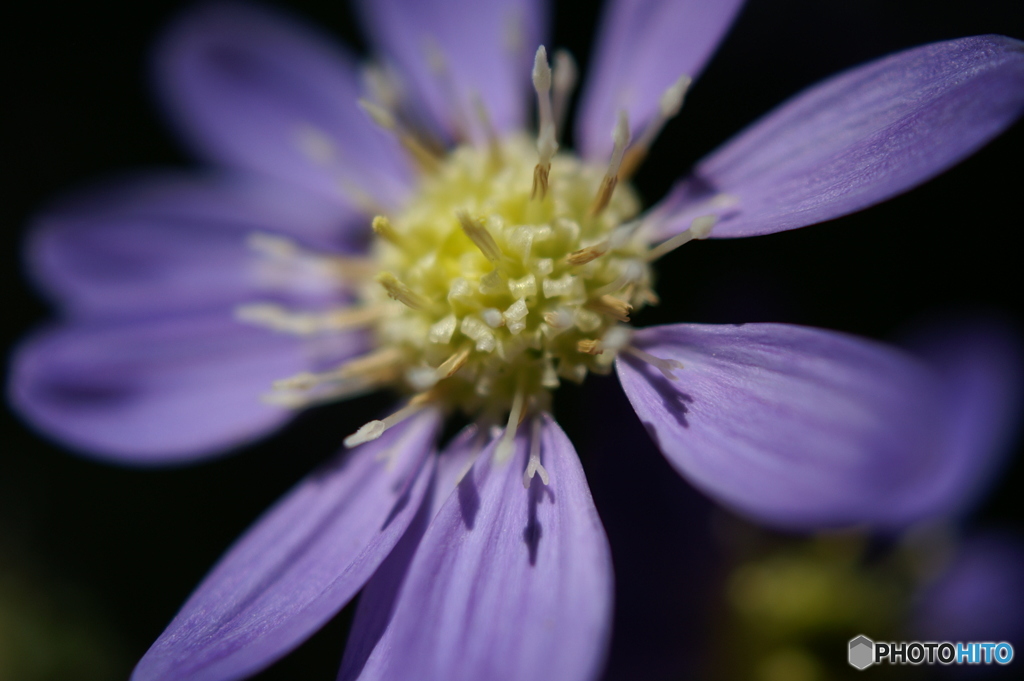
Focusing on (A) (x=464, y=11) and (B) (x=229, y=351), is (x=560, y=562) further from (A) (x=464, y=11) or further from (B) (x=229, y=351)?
(A) (x=464, y=11)

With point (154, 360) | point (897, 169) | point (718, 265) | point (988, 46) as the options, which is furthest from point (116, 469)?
point (988, 46)

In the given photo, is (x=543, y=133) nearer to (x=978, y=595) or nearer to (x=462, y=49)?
(x=462, y=49)

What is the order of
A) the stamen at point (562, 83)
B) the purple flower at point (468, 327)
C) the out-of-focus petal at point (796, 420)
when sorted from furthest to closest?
the stamen at point (562, 83) < the purple flower at point (468, 327) < the out-of-focus petal at point (796, 420)

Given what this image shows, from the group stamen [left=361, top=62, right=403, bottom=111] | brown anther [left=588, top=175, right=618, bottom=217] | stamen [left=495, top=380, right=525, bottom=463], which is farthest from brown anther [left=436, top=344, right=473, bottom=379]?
stamen [left=361, top=62, right=403, bottom=111]

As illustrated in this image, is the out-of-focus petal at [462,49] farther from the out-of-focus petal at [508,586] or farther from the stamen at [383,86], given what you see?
the out-of-focus petal at [508,586]

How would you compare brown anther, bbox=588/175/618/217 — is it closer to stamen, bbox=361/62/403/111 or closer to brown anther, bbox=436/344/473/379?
brown anther, bbox=436/344/473/379

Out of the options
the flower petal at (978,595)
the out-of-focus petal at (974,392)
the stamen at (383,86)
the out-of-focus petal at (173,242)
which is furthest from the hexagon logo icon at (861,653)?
the stamen at (383,86)
